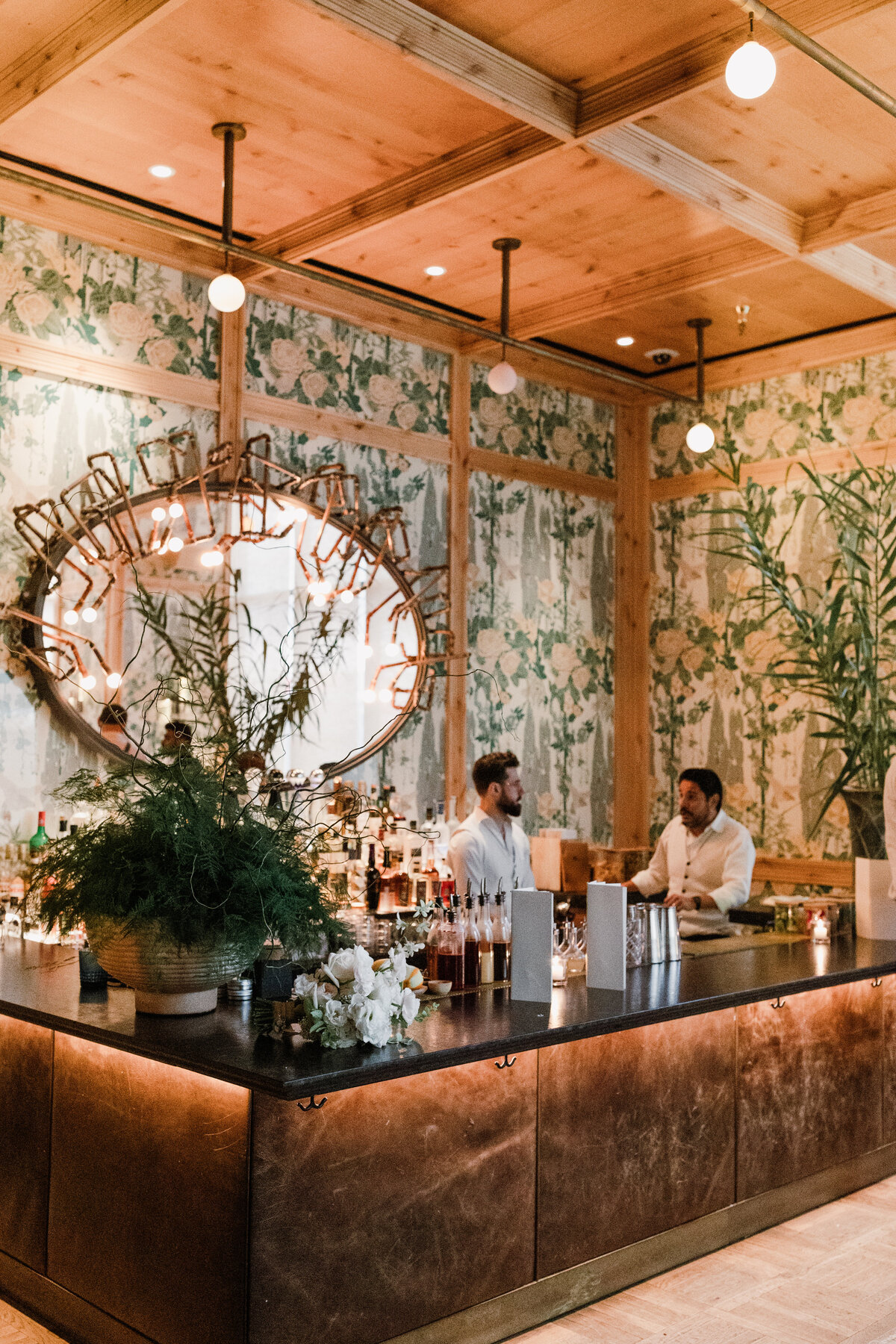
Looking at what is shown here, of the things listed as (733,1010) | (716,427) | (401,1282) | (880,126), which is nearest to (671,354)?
(716,427)

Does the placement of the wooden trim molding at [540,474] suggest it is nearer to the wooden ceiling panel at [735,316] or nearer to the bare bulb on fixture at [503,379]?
the wooden ceiling panel at [735,316]

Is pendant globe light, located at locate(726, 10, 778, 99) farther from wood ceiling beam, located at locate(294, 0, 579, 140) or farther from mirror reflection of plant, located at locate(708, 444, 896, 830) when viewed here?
mirror reflection of plant, located at locate(708, 444, 896, 830)

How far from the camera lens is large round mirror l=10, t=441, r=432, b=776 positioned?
16.2ft

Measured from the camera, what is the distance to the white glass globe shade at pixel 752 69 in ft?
9.91

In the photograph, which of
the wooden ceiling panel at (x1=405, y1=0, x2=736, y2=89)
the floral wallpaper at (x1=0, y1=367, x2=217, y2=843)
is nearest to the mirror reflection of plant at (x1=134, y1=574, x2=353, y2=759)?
the floral wallpaper at (x1=0, y1=367, x2=217, y2=843)

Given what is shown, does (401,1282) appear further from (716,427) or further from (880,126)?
(716,427)

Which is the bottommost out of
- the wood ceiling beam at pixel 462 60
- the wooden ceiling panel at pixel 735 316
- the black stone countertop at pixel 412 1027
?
the black stone countertop at pixel 412 1027

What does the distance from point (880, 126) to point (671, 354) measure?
261cm

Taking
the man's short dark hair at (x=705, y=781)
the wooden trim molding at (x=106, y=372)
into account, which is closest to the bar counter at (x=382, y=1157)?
the man's short dark hair at (x=705, y=781)

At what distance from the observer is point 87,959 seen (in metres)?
3.54

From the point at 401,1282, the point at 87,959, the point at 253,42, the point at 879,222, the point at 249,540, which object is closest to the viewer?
the point at 401,1282

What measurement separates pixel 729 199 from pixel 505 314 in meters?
1.02

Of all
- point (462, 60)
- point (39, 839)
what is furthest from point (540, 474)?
point (39, 839)

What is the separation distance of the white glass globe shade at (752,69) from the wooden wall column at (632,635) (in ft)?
14.7
